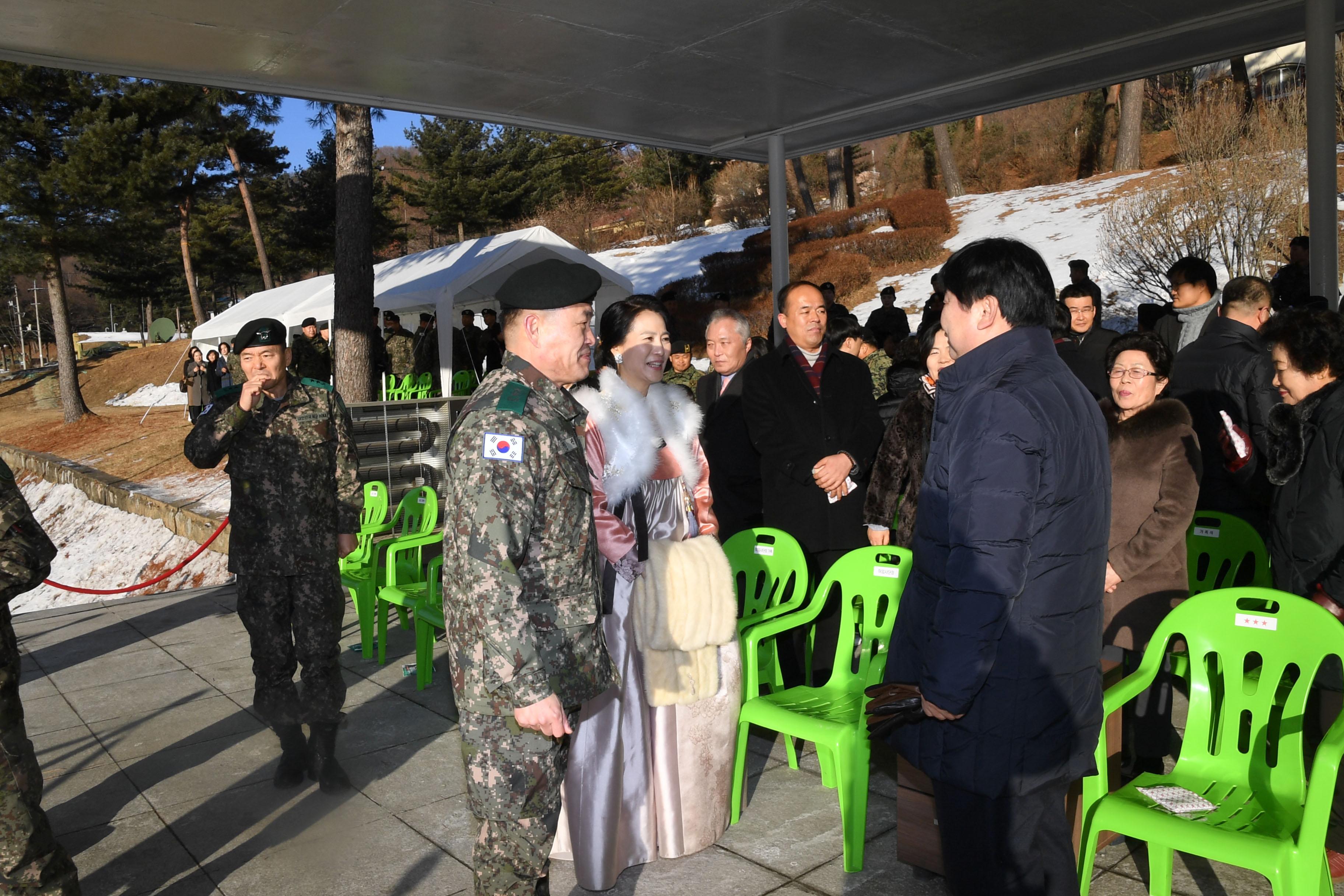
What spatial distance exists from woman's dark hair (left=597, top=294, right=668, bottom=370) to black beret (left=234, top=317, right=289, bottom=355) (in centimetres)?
135

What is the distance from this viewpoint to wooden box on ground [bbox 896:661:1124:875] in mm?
2875

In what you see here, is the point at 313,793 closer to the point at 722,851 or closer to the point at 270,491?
the point at 270,491

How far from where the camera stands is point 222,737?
444cm

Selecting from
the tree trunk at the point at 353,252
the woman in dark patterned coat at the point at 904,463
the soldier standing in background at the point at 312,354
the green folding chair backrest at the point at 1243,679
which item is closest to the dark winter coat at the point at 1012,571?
the green folding chair backrest at the point at 1243,679

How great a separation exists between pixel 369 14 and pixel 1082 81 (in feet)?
16.2

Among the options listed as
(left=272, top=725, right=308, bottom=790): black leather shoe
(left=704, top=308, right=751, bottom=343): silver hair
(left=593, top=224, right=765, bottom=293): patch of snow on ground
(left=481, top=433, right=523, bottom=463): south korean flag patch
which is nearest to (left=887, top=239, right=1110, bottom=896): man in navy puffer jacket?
(left=481, top=433, right=523, bottom=463): south korean flag patch

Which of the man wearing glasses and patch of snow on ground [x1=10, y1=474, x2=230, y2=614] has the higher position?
the man wearing glasses

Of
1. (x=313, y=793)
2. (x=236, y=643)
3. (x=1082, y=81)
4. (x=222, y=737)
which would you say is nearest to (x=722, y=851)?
(x=313, y=793)

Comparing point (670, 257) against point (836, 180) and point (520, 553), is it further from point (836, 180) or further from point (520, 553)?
point (520, 553)

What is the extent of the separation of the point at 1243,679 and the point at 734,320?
259 centimetres

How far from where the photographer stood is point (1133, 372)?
3.41 meters

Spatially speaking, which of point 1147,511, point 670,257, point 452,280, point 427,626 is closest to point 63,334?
point 452,280

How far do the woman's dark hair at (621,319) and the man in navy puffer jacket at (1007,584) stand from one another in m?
1.28

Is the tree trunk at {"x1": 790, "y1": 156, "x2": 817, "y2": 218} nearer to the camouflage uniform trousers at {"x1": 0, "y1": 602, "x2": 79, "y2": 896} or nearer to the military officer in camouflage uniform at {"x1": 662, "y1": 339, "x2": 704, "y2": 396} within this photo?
the military officer in camouflage uniform at {"x1": 662, "y1": 339, "x2": 704, "y2": 396}
